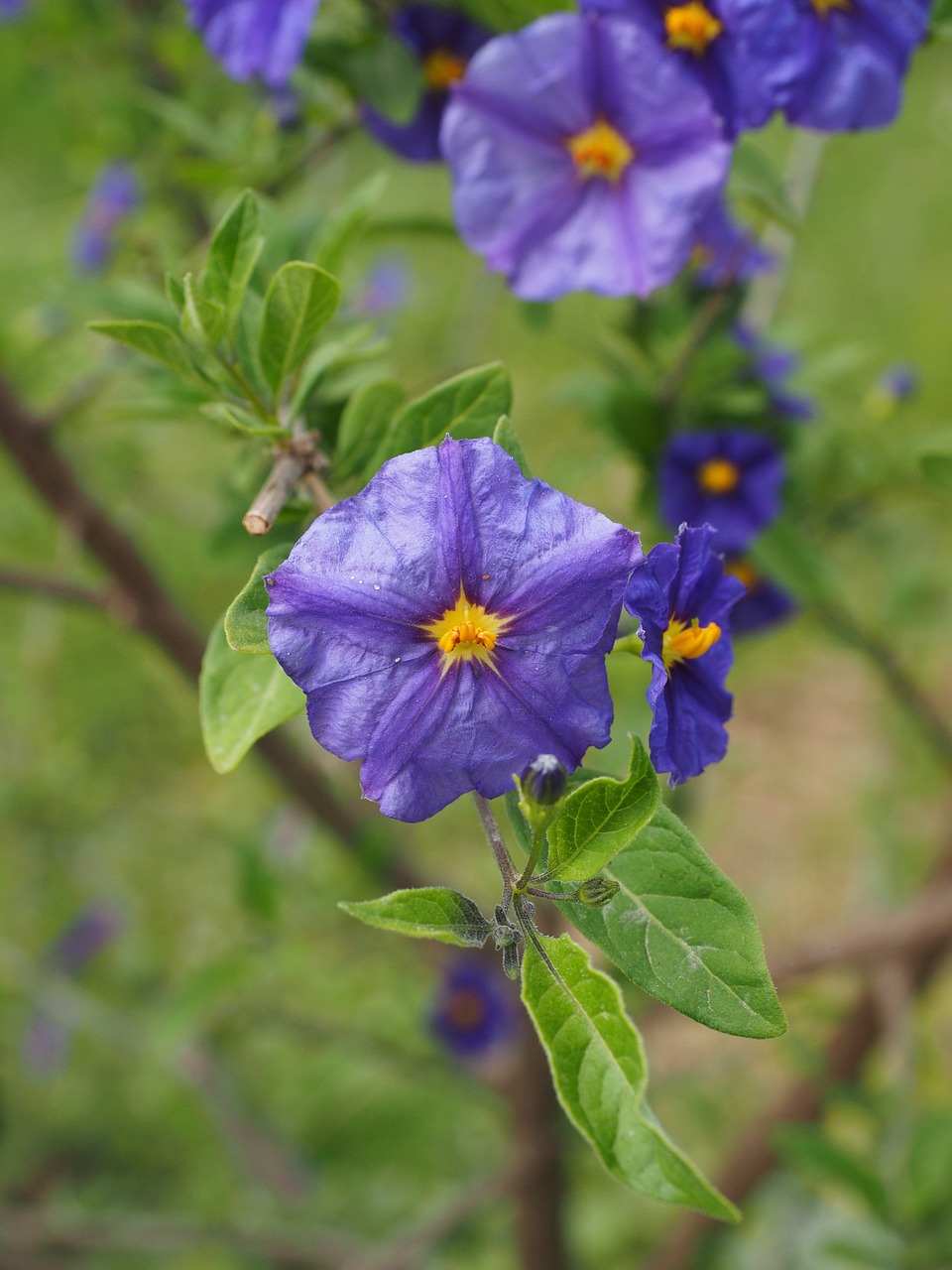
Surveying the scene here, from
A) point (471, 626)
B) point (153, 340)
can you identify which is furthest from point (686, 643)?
point (153, 340)

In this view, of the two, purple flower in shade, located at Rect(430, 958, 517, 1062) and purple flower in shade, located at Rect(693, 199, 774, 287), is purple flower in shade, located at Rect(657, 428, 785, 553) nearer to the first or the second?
purple flower in shade, located at Rect(693, 199, 774, 287)

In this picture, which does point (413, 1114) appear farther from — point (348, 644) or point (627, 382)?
point (348, 644)

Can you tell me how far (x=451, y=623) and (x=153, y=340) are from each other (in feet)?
0.95

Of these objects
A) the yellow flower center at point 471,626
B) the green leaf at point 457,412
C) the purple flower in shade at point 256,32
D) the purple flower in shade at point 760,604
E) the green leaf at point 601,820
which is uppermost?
the purple flower in shade at point 256,32

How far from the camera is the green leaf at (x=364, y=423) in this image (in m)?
0.90

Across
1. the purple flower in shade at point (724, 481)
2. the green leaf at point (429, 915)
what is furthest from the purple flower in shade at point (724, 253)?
the green leaf at point (429, 915)

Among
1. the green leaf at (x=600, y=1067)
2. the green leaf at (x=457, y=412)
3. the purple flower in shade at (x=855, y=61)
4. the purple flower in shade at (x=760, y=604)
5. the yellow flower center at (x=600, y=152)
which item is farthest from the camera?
the purple flower in shade at (x=760, y=604)

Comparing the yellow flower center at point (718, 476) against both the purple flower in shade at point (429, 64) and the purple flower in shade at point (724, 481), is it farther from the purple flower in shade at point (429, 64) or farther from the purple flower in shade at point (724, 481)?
the purple flower in shade at point (429, 64)

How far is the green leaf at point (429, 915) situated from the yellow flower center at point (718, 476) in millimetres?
663

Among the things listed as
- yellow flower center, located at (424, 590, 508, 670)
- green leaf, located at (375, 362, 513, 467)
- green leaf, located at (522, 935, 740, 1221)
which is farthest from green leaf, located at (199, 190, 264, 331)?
green leaf, located at (522, 935, 740, 1221)

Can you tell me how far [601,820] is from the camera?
694 millimetres

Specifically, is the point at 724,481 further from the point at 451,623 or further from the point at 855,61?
the point at 451,623

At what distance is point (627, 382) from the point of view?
1.30 meters

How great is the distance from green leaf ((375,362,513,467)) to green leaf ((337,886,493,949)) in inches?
12.1
